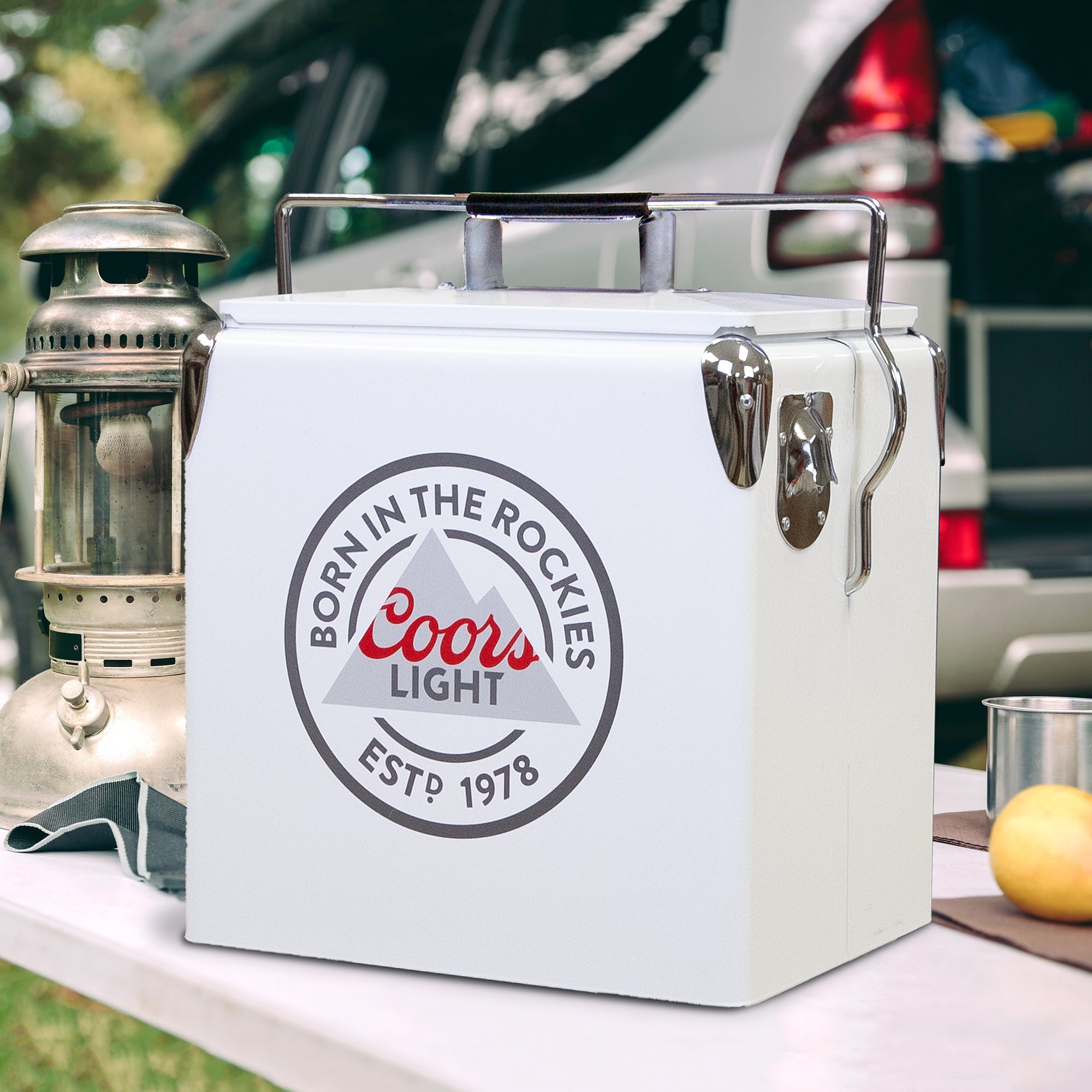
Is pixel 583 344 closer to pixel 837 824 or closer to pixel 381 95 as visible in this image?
pixel 837 824

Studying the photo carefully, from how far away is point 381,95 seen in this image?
3404 millimetres

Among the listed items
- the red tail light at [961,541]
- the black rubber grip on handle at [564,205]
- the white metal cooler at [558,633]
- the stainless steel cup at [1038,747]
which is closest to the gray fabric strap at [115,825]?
the white metal cooler at [558,633]

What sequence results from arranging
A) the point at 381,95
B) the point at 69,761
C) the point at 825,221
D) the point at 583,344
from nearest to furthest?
the point at 583,344 → the point at 69,761 → the point at 825,221 → the point at 381,95

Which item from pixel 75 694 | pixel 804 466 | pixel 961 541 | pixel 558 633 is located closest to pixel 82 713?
pixel 75 694

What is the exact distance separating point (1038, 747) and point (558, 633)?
1.50 feet

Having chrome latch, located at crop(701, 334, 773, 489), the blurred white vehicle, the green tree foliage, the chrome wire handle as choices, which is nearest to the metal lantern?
the chrome wire handle

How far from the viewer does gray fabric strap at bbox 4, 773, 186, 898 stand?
3.83 feet

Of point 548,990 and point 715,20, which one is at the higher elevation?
point 715,20

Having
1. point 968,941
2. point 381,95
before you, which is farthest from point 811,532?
point 381,95

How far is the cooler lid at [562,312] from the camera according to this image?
912mm

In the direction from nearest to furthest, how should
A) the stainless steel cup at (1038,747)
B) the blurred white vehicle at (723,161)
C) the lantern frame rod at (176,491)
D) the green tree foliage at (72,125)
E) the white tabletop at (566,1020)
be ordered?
the white tabletop at (566,1020)
the stainless steel cup at (1038,747)
the lantern frame rod at (176,491)
the blurred white vehicle at (723,161)
the green tree foliage at (72,125)

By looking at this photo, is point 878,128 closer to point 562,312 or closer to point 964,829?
point 964,829

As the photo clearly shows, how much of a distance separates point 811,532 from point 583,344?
0.17m

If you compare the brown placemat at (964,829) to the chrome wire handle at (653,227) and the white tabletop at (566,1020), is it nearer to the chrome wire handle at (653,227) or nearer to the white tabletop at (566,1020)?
the white tabletop at (566,1020)
